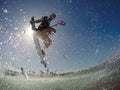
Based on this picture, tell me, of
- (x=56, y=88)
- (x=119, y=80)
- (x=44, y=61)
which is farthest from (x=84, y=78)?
(x=44, y=61)

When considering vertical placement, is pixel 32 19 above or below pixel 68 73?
above

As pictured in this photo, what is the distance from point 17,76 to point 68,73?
13.4 meters

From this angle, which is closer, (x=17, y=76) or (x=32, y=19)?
(x=32, y=19)

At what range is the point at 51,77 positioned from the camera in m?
41.7

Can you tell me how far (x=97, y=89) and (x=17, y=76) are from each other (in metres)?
15.8

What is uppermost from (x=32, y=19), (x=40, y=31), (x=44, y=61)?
(x=32, y=19)

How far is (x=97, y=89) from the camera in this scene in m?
28.0

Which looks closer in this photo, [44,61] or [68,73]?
[44,61]

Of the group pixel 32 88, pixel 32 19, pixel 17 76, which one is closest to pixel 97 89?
pixel 32 88

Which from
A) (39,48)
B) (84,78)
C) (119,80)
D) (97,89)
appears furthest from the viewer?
(84,78)

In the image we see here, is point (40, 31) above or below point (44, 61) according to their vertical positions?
above

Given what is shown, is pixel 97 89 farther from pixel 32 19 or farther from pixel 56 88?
pixel 32 19

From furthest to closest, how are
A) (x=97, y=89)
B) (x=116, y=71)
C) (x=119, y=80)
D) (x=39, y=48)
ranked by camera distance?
(x=116, y=71)
(x=97, y=89)
(x=119, y=80)
(x=39, y=48)

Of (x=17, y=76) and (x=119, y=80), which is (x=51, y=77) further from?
(x=119, y=80)
